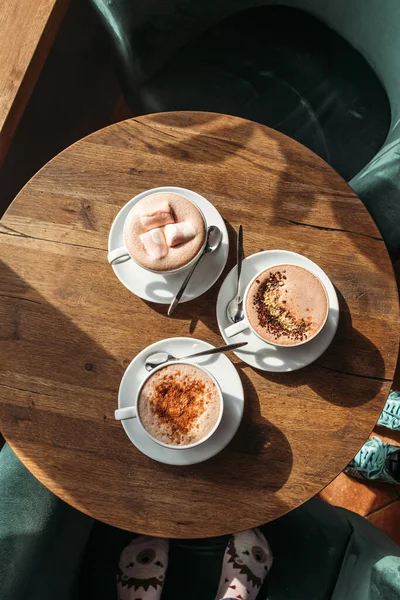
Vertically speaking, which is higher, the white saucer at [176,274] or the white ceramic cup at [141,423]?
the white saucer at [176,274]

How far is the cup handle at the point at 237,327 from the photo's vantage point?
1.12 meters

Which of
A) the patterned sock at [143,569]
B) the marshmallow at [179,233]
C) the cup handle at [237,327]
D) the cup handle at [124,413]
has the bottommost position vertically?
the patterned sock at [143,569]

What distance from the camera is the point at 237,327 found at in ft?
3.72

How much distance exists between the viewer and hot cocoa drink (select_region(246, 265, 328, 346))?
Answer: 110 centimetres

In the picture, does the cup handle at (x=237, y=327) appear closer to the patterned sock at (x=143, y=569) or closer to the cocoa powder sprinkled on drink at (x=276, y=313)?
the cocoa powder sprinkled on drink at (x=276, y=313)

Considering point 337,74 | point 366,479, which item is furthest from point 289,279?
point 366,479

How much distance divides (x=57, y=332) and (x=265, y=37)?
1.17 metres

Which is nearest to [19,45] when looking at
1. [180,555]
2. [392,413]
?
[180,555]

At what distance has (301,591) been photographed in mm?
1354

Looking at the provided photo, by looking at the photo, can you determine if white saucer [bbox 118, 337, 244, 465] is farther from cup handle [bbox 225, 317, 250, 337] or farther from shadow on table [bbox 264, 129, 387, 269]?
shadow on table [bbox 264, 129, 387, 269]

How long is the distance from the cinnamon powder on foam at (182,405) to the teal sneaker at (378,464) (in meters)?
1.02

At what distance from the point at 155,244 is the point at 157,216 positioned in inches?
2.4

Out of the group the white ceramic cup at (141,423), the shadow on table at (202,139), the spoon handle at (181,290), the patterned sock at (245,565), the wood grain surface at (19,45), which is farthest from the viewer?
the wood grain surface at (19,45)

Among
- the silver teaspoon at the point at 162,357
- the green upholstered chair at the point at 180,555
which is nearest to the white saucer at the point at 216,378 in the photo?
the silver teaspoon at the point at 162,357
